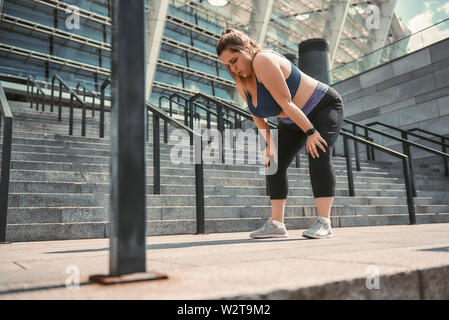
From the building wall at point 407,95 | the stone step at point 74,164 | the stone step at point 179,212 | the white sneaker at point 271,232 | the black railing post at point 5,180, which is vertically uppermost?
the building wall at point 407,95

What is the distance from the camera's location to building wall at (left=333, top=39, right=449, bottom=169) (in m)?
9.81

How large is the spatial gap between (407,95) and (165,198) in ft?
28.8

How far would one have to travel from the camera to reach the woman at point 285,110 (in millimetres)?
2488

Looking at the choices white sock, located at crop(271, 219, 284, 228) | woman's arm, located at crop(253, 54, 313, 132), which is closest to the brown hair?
woman's arm, located at crop(253, 54, 313, 132)

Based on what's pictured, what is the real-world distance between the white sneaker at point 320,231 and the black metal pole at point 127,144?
68.5 inches

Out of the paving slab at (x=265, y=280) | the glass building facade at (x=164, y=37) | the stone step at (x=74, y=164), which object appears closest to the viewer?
the paving slab at (x=265, y=280)

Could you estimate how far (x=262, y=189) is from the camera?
202 inches

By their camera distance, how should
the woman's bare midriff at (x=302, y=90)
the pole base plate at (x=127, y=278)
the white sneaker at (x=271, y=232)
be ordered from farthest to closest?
1. the white sneaker at (x=271, y=232)
2. the woman's bare midriff at (x=302, y=90)
3. the pole base plate at (x=127, y=278)

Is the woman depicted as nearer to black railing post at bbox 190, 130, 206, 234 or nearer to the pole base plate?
black railing post at bbox 190, 130, 206, 234

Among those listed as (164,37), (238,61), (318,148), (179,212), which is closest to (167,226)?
(179,212)

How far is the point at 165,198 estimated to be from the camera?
4070 mm

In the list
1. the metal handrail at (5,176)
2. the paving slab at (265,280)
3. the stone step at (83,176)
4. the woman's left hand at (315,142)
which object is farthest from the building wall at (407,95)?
the paving slab at (265,280)

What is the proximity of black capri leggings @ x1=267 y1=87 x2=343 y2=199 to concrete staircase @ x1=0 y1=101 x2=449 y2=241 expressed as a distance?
1.22 metres

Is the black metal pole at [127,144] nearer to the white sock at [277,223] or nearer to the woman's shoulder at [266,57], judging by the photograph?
the woman's shoulder at [266,57]
